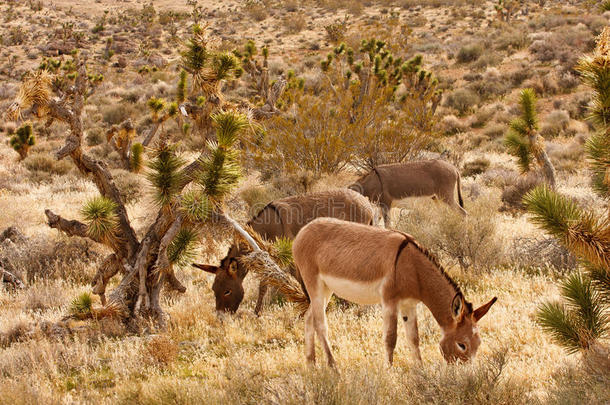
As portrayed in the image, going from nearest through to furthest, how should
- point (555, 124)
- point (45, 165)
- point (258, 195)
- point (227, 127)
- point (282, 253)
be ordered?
point (227, 127)
point (282, 253)
point (258, 195)
point (45, 165)
point (555, 124)

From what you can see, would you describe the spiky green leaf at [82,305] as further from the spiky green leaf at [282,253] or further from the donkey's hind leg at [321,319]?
the donkey's hind leg at [321,319]

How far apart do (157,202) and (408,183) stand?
7026 mm

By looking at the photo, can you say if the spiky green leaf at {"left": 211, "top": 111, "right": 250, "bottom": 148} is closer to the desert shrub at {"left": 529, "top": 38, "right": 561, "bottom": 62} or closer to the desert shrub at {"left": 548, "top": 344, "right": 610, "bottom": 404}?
the desert shrub at {"left": 548, "top": 344, "right": 610, "bottom": 404}

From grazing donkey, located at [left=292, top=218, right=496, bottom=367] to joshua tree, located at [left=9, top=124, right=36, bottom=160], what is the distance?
18681mm

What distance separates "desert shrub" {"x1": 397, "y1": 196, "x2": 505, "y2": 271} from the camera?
30.3 ft

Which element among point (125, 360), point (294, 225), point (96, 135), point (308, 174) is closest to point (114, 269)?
point (125, 360)

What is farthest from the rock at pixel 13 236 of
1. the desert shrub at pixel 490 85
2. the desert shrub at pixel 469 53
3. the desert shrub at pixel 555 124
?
the desert shrub at pixel 469 53

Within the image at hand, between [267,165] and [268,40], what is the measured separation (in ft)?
144

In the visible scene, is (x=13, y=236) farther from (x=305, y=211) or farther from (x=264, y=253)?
(x=264, y=253)

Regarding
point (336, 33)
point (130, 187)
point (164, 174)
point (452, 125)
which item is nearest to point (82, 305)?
point (164, 174)

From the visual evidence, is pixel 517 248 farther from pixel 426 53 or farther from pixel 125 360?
pixel 426 53

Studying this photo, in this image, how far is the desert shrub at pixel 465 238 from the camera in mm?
9250

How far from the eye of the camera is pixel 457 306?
4.62 m

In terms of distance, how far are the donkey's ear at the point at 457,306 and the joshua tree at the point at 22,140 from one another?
2015 cm
